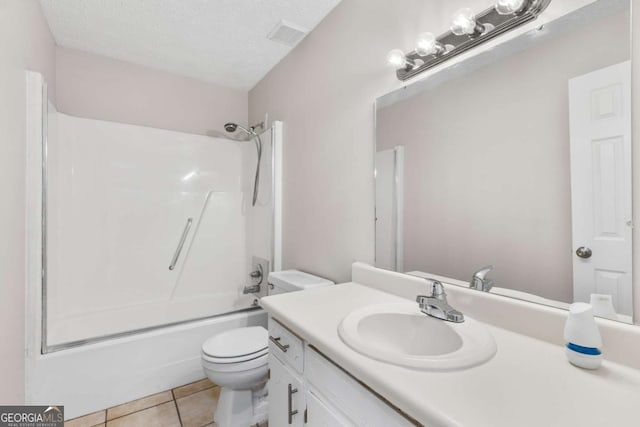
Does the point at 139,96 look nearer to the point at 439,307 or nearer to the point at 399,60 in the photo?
the point at 399,60

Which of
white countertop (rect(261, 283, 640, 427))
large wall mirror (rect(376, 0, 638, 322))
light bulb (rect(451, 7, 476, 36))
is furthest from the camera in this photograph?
light bulb (rect(451, 7, 476, 36))

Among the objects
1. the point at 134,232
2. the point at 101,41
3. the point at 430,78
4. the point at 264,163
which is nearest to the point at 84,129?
the point at 101,41

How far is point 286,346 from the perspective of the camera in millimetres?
1074

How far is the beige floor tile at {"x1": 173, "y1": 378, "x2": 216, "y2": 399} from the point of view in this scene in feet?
6.20

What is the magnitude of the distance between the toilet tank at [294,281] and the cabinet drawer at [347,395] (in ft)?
2.29

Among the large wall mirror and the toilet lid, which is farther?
the toilet lid

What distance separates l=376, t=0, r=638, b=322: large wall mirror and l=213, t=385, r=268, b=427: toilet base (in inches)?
45.5

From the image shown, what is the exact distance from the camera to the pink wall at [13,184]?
1206 mm

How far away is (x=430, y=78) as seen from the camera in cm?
123

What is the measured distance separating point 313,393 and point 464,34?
4.40 feet

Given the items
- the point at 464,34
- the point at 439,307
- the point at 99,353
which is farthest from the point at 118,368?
the point at 464,34

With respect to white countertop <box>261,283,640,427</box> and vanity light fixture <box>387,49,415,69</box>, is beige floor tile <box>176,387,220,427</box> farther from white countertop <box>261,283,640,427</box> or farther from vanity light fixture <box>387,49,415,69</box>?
vanity light fixture <box>387,49,415,69</box>

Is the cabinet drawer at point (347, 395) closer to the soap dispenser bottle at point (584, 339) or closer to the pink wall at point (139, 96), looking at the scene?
the soap dispenser bottle at point (584, 339)

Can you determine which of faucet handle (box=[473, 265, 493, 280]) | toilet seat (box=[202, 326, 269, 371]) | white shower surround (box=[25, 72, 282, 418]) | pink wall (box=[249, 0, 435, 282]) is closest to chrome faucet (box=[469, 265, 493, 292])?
faucet handle (box=[473, 265, 493, 280])
